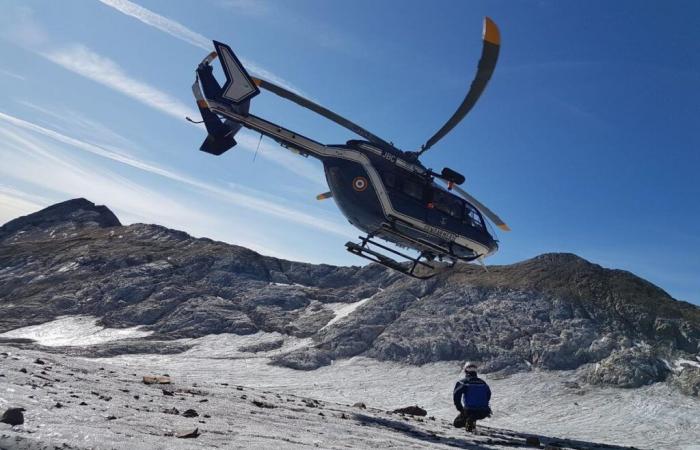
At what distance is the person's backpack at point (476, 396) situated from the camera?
12.2m

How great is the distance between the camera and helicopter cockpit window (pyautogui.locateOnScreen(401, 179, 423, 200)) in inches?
779

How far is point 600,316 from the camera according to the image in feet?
133

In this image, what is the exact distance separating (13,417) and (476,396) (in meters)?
10.4

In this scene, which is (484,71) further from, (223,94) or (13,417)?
(13,417)

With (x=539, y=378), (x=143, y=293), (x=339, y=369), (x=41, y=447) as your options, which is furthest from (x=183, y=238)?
(x=41, y=447)

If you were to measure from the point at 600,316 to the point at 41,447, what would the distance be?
4428cm

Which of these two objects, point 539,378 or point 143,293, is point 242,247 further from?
point 539,378

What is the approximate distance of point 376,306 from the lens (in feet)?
152

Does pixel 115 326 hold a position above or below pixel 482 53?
below

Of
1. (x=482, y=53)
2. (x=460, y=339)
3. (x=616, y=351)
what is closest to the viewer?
(x=482, y=53)

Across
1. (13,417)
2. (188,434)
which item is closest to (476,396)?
(188,434)

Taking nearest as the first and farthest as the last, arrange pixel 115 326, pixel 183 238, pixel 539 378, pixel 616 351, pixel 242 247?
1. pixel 539 378
2. pixel 616 351
3. pixel 115 326
4. pixel 242 247
5. pixel 183 238

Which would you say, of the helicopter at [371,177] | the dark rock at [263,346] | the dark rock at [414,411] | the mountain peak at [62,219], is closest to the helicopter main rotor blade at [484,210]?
the helicopter at [371,177]

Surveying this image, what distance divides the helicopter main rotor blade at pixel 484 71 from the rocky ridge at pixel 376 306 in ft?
77.7
